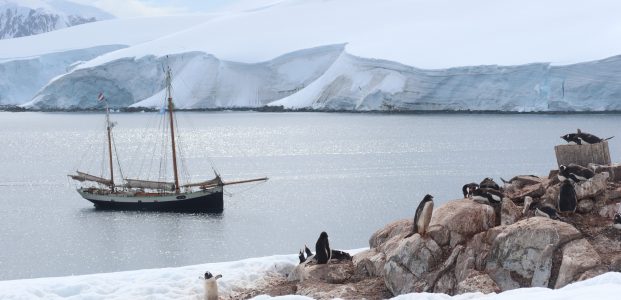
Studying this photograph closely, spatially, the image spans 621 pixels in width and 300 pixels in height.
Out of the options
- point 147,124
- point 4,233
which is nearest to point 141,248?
point 4,233

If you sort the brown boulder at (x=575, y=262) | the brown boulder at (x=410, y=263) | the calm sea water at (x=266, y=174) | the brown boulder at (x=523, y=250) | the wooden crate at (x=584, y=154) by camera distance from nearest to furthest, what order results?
the brown boulder at (x=575, y=262), the brown boulder at (x=523, y=250), the brown boulder at (x=410, y=263), the wooden crate at (x=584, y=154), the calm sea water at (x=266, y=174)

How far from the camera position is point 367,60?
8788 centimetres

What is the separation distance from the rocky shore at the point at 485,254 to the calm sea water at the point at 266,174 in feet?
51.5

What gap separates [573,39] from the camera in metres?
87.4

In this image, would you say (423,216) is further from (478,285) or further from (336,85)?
(336,85)

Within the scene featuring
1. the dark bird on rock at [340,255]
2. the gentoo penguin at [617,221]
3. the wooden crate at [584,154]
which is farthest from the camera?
the wooden crate at [584,154]

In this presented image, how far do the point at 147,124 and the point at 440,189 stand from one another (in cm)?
6426

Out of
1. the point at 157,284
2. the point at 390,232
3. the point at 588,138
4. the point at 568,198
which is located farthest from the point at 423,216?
the point at 588,138

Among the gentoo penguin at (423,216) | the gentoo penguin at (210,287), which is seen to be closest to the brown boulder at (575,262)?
the gentoo penguin at (423,216)

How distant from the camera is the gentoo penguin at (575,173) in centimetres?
1418

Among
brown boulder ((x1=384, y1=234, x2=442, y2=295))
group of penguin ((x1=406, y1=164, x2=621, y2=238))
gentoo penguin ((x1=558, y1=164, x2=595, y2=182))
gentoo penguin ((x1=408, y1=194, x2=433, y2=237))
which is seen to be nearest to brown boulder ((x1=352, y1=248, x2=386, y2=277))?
brown boulder ((x1=384, y1=234, x2=442, y2=295))

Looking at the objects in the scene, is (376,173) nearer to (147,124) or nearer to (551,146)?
(551,146)

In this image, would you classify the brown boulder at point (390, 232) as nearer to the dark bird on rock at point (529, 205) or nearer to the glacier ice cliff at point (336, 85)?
the dark bird on rock at point (529, 205)

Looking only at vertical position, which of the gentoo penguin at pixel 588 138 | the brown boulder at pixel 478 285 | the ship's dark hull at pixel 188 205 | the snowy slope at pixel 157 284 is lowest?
the ship's dark hull at pixel 188 205
